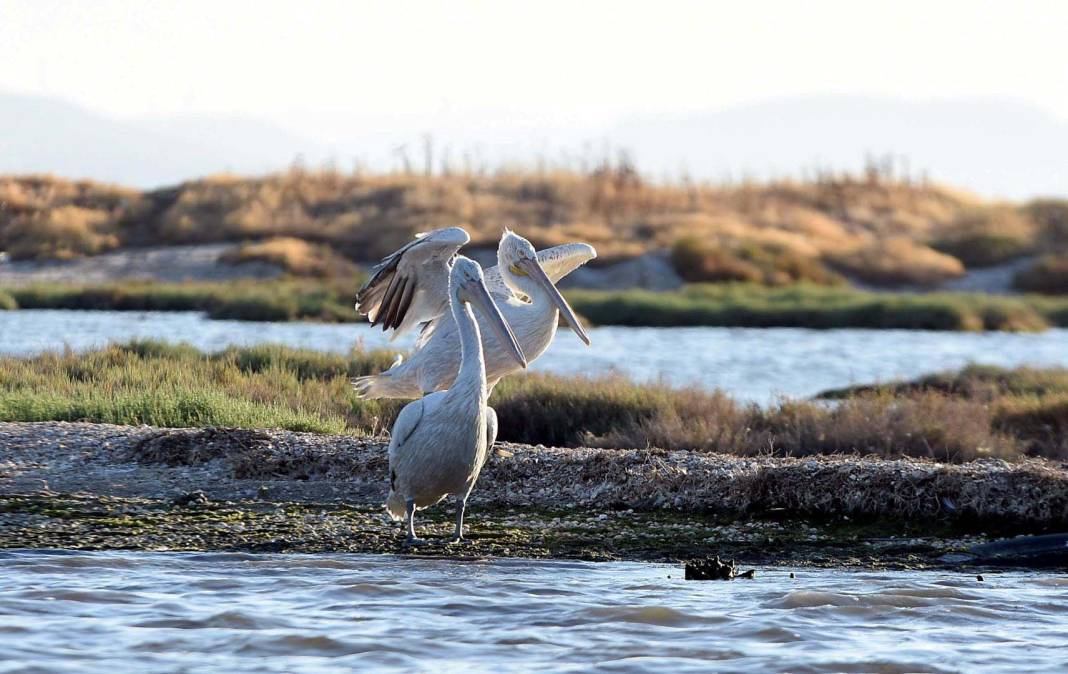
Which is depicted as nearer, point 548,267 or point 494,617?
point 494,617

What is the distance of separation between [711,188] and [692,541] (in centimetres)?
3297

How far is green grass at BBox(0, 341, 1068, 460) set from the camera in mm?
10758

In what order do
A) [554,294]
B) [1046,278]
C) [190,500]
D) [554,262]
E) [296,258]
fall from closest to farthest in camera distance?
[190,500]
[554,294]
[554,262]
[296,258]
[1046,278]

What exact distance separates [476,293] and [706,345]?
14863mm

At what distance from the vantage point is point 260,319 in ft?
80.9

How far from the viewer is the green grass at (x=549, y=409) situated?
1076cm

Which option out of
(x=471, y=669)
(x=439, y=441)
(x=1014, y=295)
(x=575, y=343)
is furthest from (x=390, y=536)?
(x=1014, y=295)

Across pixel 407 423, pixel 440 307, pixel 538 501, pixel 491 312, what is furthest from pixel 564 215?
pixel 407 423

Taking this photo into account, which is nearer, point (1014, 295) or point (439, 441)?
point (439, 441)

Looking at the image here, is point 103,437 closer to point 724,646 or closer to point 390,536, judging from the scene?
point 390,536

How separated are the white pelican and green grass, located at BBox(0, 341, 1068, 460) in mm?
1334

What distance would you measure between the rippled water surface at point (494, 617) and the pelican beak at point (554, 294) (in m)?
1.99

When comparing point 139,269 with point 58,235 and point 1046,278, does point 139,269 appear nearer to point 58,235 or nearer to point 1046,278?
point 58,235

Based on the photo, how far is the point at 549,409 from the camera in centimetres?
1215
